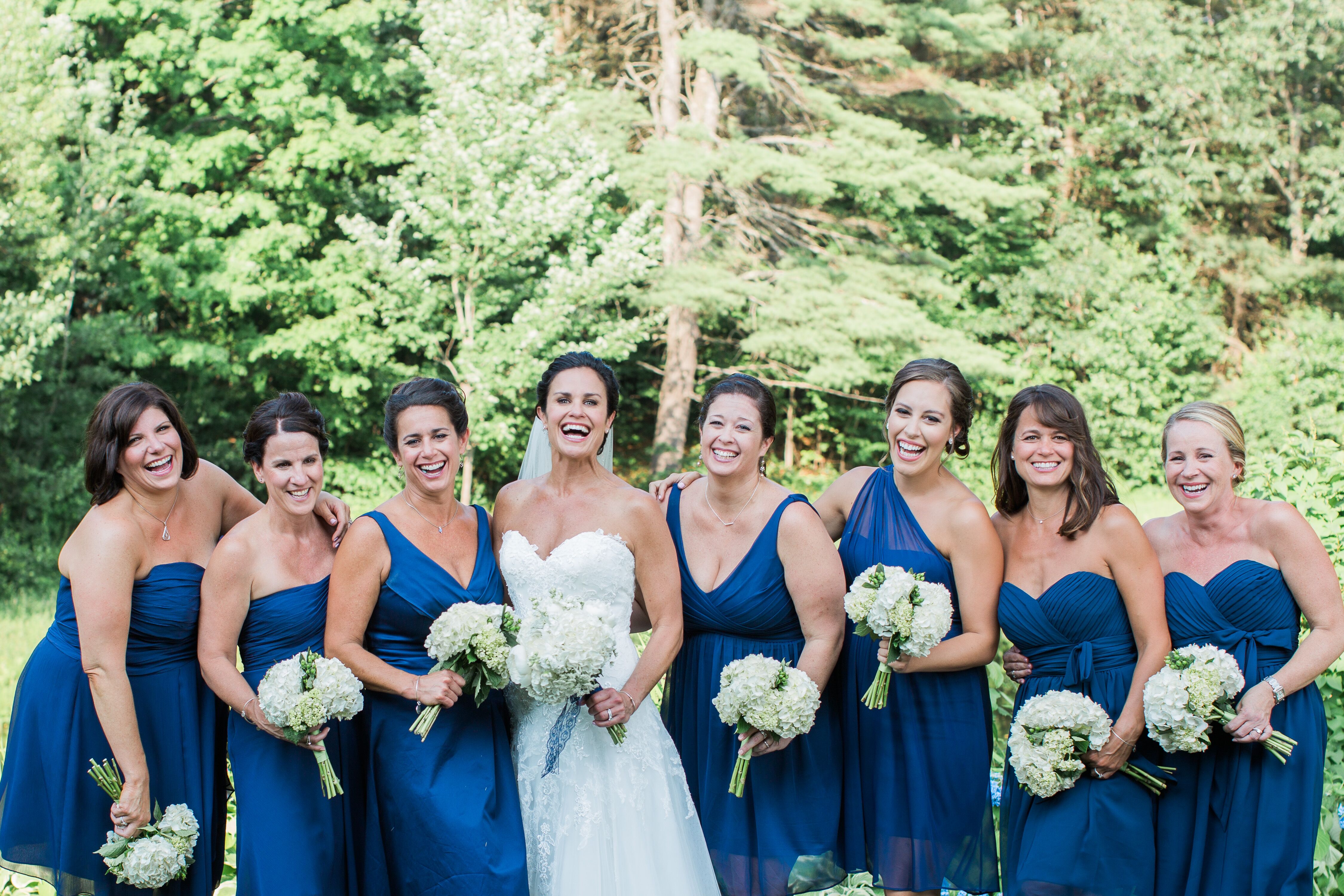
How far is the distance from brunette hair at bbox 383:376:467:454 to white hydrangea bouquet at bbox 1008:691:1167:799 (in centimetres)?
239

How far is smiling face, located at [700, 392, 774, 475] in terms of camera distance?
4.36m

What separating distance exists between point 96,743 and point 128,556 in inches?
31.1

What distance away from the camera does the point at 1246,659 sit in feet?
13.4

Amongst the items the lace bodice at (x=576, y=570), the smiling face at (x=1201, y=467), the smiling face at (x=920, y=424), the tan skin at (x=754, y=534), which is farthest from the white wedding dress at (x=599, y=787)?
the smiling face at (x=1201, y=467)

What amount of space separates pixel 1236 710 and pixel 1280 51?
78.9ft

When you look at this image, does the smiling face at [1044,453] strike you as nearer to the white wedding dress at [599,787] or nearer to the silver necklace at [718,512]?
the silver necklace at [718,512]

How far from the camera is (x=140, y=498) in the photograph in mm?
4270

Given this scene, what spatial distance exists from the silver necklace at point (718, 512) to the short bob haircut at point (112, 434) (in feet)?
6.48

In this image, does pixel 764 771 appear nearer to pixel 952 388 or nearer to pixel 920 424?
pixel 920 424

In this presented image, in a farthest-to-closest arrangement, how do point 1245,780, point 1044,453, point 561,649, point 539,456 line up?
point 539,456, point 1044,453, point 1245,780, point 561,649

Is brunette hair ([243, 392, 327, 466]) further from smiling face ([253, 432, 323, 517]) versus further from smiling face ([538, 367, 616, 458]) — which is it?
smiling face ([538, 367, 616, 458])

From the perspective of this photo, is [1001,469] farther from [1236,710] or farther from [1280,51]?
[1280,51]

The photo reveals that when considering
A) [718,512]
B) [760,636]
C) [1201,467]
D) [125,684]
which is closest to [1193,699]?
[1201,467]

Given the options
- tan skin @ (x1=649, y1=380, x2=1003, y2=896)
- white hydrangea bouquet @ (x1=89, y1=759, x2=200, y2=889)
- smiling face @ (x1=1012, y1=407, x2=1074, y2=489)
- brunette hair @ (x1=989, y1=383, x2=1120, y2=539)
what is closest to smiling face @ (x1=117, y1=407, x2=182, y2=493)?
white hydrangea bouquet @ (x1=89, y1=759, x2=200, y2=889)
